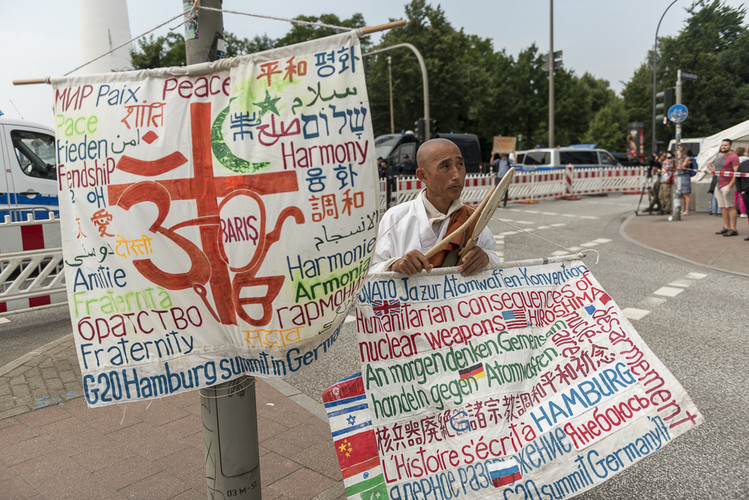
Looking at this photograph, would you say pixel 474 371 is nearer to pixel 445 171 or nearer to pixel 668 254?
pixel 445 171

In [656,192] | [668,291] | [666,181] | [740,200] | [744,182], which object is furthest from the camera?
[656,192]

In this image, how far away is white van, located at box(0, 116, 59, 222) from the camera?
8.62 metres

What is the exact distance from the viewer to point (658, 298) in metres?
7.25

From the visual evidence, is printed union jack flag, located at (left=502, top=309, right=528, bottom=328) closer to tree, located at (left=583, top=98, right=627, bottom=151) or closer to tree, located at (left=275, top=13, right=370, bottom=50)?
tree, located at (left=275, top=13, right=370, bottom=50)

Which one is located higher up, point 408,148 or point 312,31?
point 312,31

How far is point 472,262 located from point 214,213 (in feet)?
3.91

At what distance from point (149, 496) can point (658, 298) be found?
20.8 feet

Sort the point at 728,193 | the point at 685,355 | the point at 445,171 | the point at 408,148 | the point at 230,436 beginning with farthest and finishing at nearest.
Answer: the point at 408,148, the point at 728,193, the point at 685,355, the point at 445,171, the point at 230,436

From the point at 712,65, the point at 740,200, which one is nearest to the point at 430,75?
the point at 712,65

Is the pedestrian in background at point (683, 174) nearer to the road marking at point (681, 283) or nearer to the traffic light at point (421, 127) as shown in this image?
the traffic light at point (421, 127)

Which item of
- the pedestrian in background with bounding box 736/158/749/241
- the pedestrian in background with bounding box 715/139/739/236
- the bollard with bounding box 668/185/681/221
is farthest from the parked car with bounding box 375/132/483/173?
the pedestrian in background with bounding box 736/158/749/241

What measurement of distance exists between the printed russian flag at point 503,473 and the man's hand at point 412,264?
2.73 ft

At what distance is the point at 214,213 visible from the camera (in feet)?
6.23

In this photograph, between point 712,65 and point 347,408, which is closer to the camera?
point 347,408
